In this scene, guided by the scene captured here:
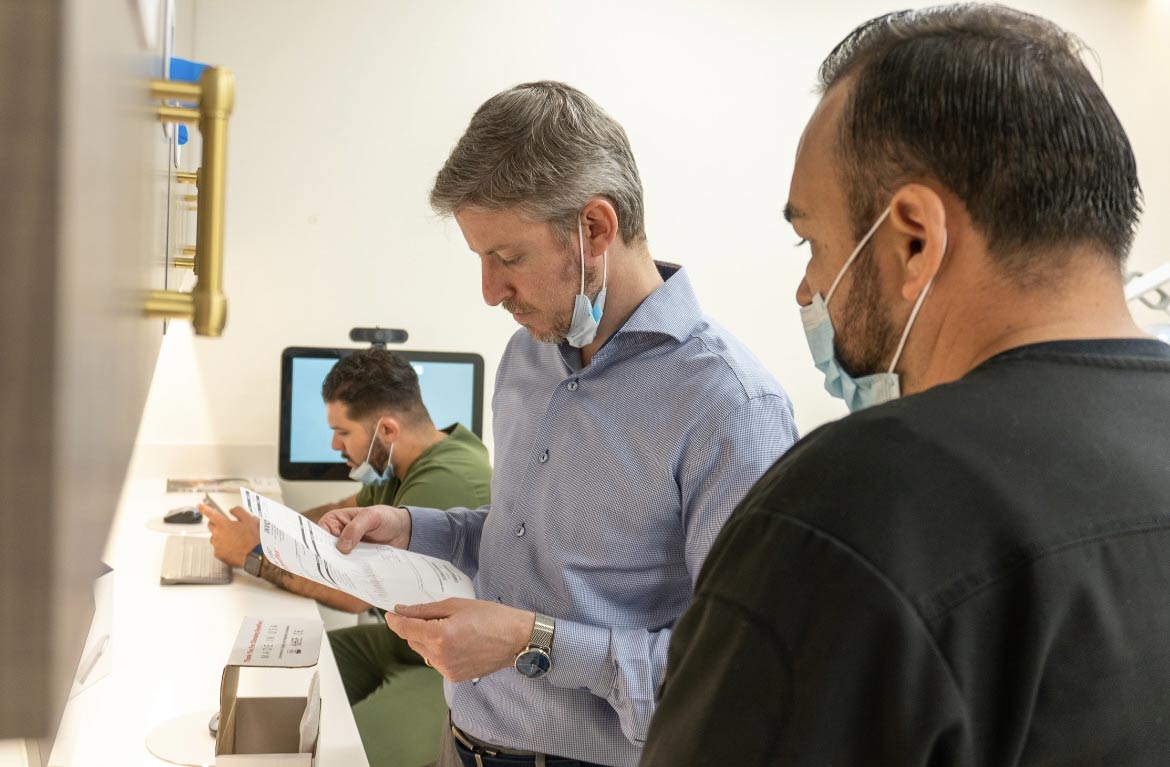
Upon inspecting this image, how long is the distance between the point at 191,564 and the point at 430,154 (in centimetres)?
164

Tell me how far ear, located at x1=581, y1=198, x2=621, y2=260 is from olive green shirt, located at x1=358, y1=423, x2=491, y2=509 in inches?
40.5

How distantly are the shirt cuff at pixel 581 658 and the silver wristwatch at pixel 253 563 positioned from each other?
132 centimetres

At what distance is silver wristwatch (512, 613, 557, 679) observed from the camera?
114cm

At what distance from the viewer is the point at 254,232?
10.6ft

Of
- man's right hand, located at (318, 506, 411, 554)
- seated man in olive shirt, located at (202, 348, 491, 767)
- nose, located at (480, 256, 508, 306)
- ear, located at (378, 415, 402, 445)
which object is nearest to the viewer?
nose, located at (480, 256, 508, 306)

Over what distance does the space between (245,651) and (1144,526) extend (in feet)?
3.38

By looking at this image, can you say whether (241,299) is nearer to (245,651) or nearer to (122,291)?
(245,651)

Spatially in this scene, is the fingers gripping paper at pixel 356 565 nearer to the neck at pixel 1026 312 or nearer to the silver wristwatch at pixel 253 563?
the neck at pixel 1026 312

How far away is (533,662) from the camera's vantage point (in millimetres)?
1149

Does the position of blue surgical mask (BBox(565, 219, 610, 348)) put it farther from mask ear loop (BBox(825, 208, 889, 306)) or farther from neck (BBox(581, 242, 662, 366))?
mask ear loop (BBox(825, 208, 889, 306))

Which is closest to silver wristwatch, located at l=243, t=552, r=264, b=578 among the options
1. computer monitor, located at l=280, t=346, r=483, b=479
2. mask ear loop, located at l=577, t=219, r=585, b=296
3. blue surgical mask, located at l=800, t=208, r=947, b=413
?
computer monitor, located at l=280, t=346, r=483, b=479

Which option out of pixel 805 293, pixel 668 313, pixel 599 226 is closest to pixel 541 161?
pixel 599 226

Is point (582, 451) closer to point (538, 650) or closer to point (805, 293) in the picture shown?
point (538, 650)

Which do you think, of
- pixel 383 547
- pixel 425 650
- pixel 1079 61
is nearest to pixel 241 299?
pixel 383 547
